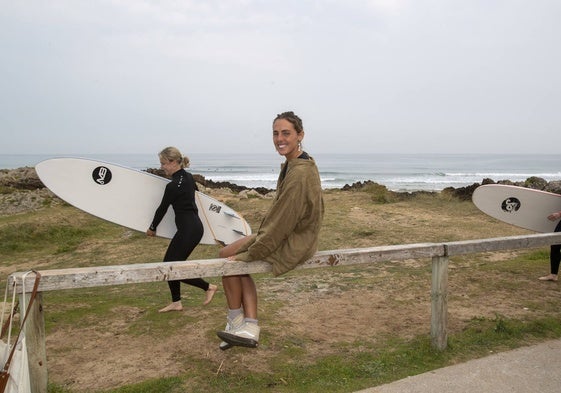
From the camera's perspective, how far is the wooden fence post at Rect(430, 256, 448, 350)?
3697mm

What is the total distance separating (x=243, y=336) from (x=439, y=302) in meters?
1.66

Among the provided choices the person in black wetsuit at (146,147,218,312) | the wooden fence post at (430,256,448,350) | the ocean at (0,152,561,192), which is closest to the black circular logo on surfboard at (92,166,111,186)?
the person in black wetsuit at (146,147,218,312)

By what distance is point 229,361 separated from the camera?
3.58 m

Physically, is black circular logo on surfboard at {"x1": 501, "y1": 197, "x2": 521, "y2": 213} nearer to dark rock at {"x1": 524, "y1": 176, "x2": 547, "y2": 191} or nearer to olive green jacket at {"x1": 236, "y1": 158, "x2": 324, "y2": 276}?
olive green jacket at {"x1": 236, "y1": 158, "x2": 324, "y2": 276}

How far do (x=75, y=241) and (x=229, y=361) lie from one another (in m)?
7.51

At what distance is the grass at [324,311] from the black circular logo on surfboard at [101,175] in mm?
1493

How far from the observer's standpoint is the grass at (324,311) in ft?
11.0

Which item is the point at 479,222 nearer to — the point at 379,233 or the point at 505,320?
the point at 379,233

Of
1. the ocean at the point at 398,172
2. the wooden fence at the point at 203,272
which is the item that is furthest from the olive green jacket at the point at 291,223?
the ocean at the point at 398,172

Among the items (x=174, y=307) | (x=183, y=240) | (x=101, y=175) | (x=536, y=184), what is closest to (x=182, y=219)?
(x=183, y=240)

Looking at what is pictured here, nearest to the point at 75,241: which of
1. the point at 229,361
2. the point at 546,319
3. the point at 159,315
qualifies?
the point at 159,315

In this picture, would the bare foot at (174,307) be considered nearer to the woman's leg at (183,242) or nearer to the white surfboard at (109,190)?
the woman's leg at (183,242)

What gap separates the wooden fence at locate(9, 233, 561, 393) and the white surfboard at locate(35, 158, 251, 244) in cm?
277

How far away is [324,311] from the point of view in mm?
4902
